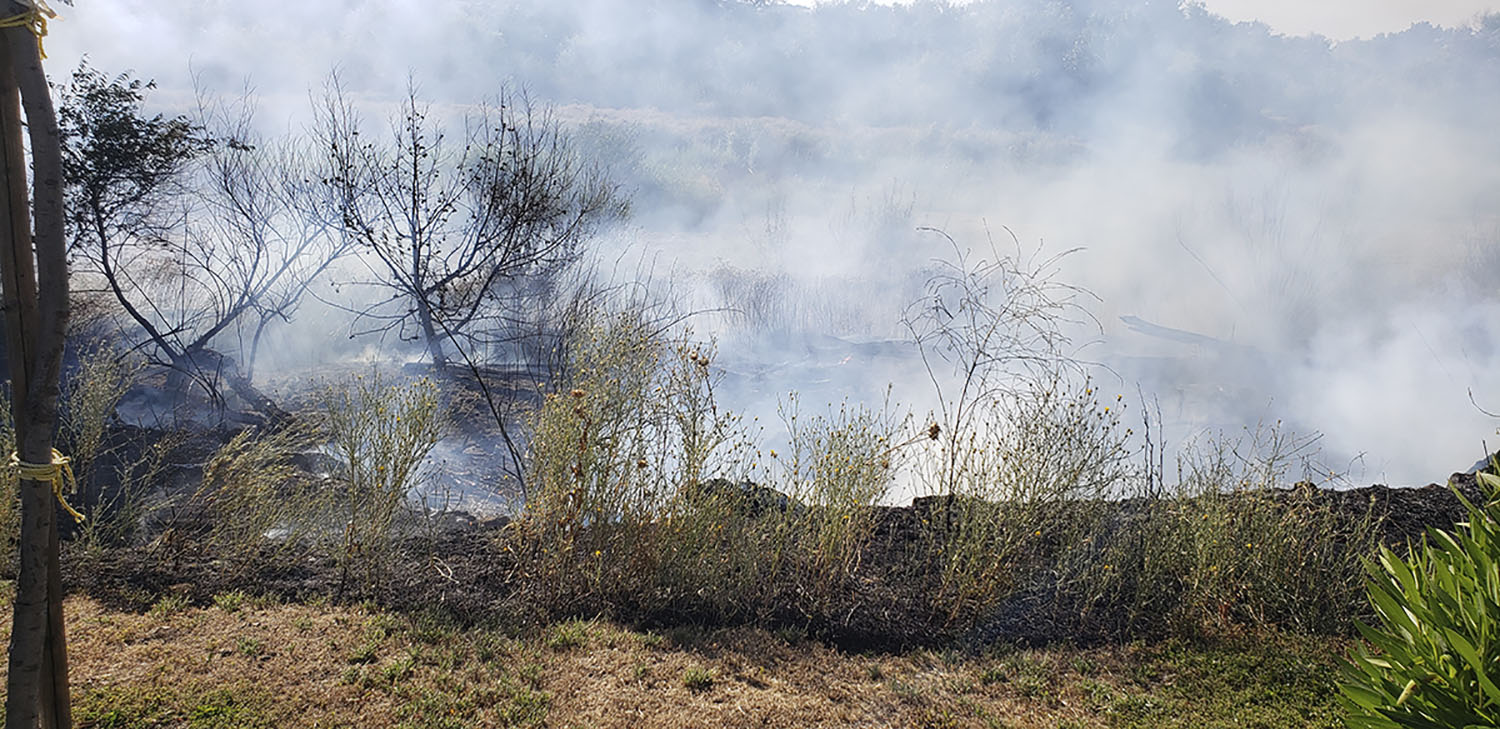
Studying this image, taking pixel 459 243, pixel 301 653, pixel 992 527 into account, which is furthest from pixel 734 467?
pixel 459 243

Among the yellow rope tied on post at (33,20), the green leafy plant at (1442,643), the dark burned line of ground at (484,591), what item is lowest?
the dark burned line of ground at (484,591)

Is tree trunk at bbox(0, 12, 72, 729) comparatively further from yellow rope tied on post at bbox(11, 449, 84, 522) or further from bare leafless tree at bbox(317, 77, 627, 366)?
bare leafless tree at bbox(317, 77, 627, 366)

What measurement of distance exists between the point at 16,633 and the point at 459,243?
6.89m

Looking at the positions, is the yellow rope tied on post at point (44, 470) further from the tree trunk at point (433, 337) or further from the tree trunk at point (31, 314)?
the tree trunk at point (433, 337)

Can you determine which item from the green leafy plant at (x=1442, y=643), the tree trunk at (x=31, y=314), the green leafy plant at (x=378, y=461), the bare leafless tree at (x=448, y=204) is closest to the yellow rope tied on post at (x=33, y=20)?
the tree trunk at (x=31, y=314)

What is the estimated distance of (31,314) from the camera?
1.78 meters

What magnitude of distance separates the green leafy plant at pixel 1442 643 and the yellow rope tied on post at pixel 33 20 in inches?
111

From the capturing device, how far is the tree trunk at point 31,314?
173 cm

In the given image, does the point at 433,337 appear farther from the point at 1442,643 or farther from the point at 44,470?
the point at 1442,643

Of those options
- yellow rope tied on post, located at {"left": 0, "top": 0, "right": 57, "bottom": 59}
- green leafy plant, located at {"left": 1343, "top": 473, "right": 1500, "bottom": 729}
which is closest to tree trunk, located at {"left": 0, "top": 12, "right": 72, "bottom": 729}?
yellow rope tied on post, located at {"left": 0, "top": 0, "right": 57, "bottom": 59}

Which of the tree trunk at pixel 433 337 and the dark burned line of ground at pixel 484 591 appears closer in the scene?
the dark burned line of ground at pixel 484 591

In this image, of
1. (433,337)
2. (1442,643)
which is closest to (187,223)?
(433,337)

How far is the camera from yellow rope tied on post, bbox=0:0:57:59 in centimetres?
167

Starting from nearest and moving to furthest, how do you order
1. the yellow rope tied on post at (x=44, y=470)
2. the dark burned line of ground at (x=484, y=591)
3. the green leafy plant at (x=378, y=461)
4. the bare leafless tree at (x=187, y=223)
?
the yellow rope tied on post at (x=44, y=470), the dark burned line of ground at (x=484, y=591), the green leafy plant at (x=378, y=461), the bare leafless tree at (x=187, y=223)
